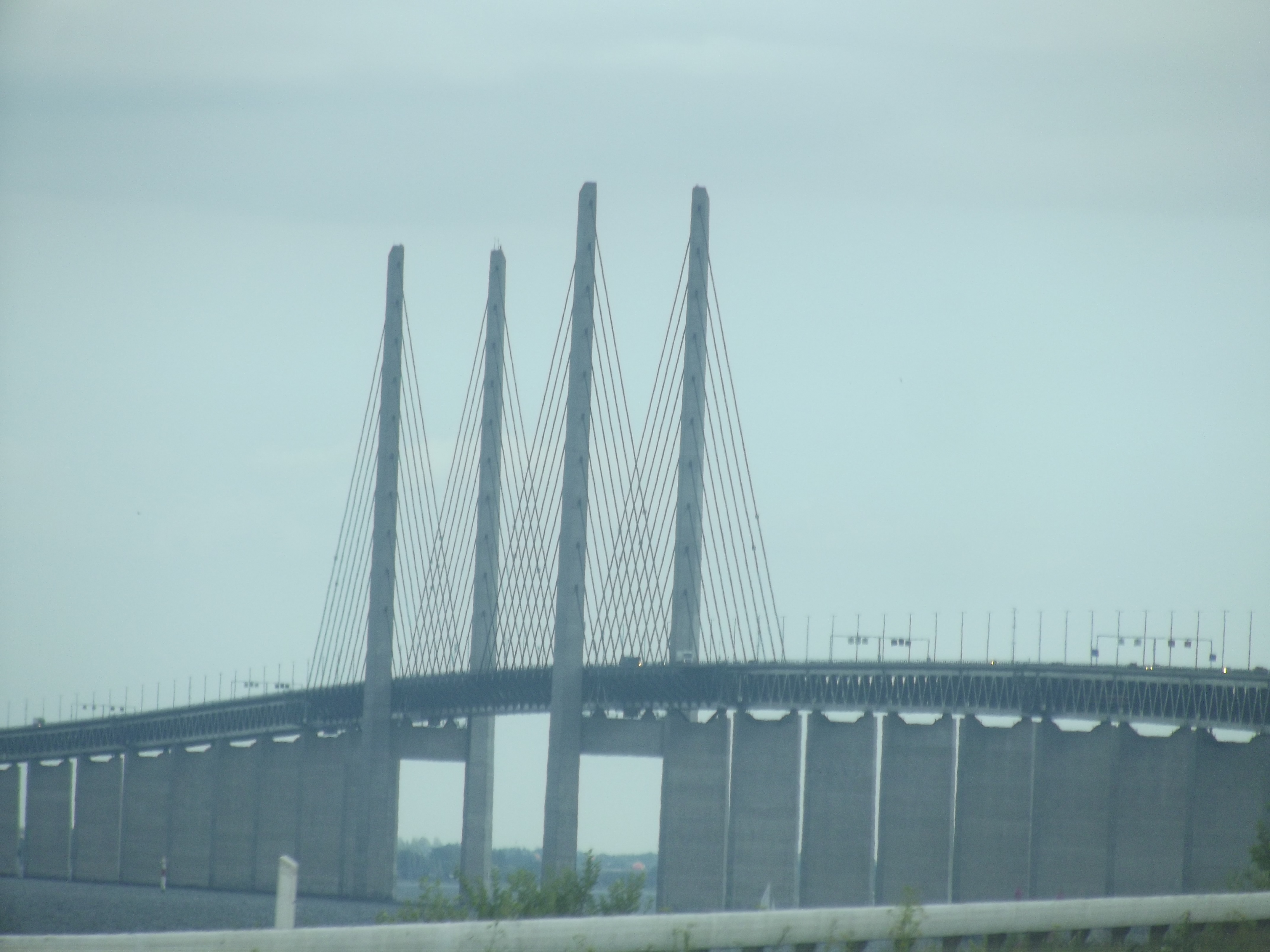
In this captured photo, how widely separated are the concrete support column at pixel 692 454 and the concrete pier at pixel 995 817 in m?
10.6

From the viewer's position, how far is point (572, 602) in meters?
68.7

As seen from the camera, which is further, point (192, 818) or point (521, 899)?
point (192, 818)

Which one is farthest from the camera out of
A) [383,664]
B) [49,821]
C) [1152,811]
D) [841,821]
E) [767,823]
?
[49,821]

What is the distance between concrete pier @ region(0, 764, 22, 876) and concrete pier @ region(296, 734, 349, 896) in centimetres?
2629

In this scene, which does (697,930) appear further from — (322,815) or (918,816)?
(322,815)

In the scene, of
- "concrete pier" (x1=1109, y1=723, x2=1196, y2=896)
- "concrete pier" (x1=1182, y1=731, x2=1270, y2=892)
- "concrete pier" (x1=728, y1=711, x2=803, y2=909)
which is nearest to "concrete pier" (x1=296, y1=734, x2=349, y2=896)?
"concrete pier" (x1=728, y1=711, x2=803, y2=909)

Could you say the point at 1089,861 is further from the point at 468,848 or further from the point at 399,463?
the point at 399,463

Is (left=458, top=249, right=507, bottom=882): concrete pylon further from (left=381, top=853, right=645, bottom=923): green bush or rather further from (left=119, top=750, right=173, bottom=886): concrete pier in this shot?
(left=381, top=853, right=645, bottom=923): green bush

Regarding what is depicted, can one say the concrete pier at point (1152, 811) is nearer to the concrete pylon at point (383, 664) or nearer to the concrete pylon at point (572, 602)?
the concrete pylon at point (572, 602)

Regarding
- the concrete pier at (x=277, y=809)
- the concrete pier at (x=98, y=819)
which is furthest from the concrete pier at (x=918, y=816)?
the concrete pier at (x=98, y=819)

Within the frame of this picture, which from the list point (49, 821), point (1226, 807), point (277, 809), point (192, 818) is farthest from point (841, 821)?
point (49, 821)

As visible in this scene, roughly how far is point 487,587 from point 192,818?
2798 cm

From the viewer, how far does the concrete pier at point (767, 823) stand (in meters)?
67.7

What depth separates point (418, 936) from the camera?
1054cm
